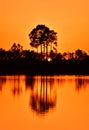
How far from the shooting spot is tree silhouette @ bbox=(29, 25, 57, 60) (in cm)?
7631

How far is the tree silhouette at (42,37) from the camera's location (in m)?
76.3

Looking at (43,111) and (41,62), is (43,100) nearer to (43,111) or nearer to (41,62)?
(43,111)

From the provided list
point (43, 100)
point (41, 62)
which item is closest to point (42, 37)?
point (41, 62)

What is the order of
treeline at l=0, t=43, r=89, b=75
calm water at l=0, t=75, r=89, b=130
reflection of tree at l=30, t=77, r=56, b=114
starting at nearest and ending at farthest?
calm water at l=0, t=75, r=89, b=130 → reflection of tree at l=30, t=77, r=56, b=114 → treeline at l=0, t=43, r=89, b=75

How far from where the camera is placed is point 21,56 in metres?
88.1

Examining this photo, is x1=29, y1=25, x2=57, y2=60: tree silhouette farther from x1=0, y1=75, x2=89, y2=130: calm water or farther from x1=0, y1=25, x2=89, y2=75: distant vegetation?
x1=0, y1=75, x2=89, y2=130: calm water

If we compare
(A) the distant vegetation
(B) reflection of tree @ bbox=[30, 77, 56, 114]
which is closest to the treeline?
(A) the distant vegetation

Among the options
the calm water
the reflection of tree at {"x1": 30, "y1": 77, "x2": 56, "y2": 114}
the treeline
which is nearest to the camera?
the calm water

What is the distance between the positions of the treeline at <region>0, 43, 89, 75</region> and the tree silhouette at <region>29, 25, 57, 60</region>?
5.78 feet

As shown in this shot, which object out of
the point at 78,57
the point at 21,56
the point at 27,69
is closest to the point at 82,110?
the point at 27,69

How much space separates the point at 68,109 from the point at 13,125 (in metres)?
5.59

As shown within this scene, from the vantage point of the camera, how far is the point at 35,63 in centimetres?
7556

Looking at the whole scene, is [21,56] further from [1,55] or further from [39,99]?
[39,99]

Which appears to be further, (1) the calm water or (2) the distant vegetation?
(2) the distant vegetation
